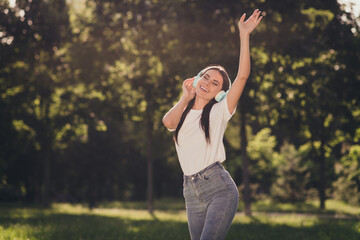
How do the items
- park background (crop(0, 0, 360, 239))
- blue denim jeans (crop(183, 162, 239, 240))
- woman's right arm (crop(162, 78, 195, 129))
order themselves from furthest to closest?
park background (crop(0, 0, 360, 239)) < woman's right arm (crop(162, 78, 195, 129)) < blue denim jeans (crop(183, 162, 239, 240))

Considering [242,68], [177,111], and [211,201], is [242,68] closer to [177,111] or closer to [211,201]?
[177,111]

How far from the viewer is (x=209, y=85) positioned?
15.1ft

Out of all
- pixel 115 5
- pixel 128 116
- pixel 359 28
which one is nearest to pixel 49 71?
pixel 128 116

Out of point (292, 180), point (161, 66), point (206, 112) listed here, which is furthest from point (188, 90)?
point (292, 180)

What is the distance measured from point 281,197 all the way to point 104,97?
60.8ft

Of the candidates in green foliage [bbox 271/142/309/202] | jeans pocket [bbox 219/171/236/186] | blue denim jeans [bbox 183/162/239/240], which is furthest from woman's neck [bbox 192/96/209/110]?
green foliage [bbox 271/142/309/202]

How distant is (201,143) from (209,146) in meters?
0.08

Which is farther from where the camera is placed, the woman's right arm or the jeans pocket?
the woman's right arm

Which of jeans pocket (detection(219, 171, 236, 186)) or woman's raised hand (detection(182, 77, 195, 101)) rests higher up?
woman's raised hand (detection(182, 77, 195, 101))

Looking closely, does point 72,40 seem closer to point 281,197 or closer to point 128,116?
point 128,116

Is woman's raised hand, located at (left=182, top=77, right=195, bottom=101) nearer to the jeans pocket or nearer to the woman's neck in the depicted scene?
the woman's neck

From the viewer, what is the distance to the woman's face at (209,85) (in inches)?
181

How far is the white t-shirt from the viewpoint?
169 inches

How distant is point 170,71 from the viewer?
64.5 ft
